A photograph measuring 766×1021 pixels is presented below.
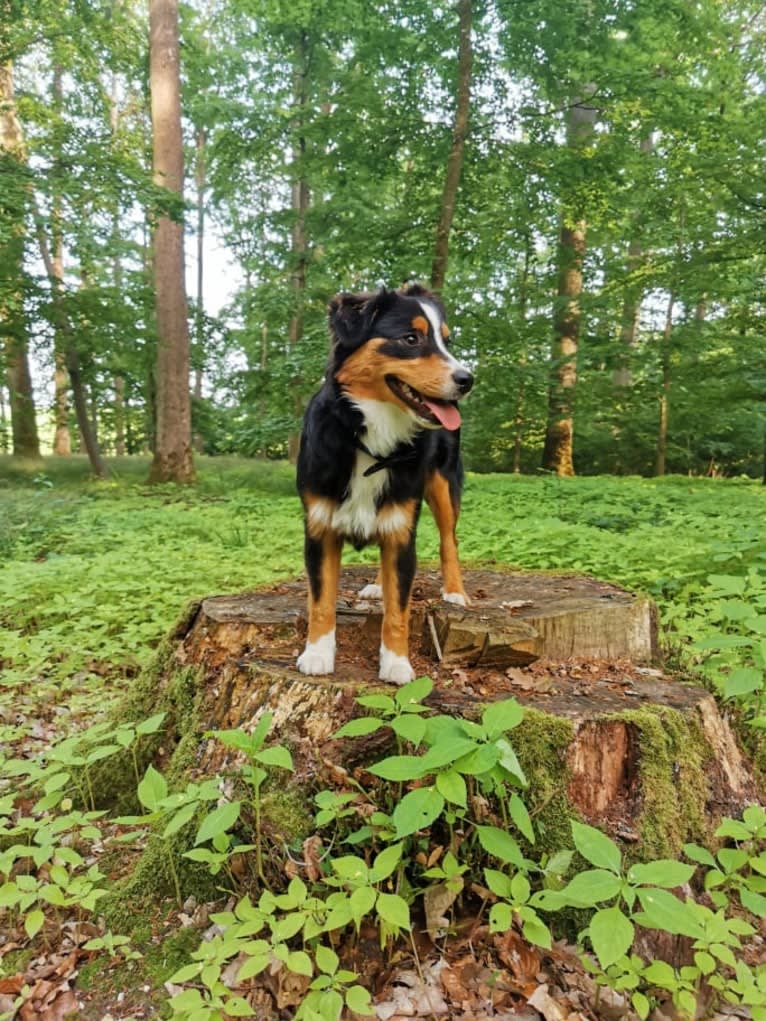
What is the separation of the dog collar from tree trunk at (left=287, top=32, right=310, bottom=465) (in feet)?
27.3

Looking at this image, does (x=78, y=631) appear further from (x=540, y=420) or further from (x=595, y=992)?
(x=540, y=420)

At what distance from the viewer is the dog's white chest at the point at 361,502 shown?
2.73 metres

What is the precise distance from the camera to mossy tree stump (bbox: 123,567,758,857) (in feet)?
7.38

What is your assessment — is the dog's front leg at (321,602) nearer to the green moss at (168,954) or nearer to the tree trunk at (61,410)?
the green moss at (168,954)

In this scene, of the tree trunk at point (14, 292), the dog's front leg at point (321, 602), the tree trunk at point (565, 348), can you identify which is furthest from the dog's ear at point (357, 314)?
the tree trunk at point (565, 348)

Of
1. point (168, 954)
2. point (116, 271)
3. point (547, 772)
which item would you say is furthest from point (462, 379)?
point (116, 271)

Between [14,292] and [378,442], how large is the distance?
11451 mm

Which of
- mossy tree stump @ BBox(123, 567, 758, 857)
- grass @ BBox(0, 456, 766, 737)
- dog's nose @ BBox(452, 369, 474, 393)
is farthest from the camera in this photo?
grass @ BBox(0, 456, 766, 737)

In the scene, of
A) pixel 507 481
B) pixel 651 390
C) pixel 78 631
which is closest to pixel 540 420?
pixel 651 390

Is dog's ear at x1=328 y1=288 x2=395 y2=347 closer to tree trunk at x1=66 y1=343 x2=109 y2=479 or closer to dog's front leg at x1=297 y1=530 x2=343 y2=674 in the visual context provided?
dog's front leg at x1=297 y1=530 x2=343 y2=674

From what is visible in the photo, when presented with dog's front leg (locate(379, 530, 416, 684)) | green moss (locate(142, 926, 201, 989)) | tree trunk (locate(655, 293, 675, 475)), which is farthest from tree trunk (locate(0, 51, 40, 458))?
tree trunk (locate(655, 293, 675, 475))

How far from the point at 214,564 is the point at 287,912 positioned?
4.50m

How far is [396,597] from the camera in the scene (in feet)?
8.89

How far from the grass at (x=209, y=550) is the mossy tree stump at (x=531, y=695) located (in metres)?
1.19
